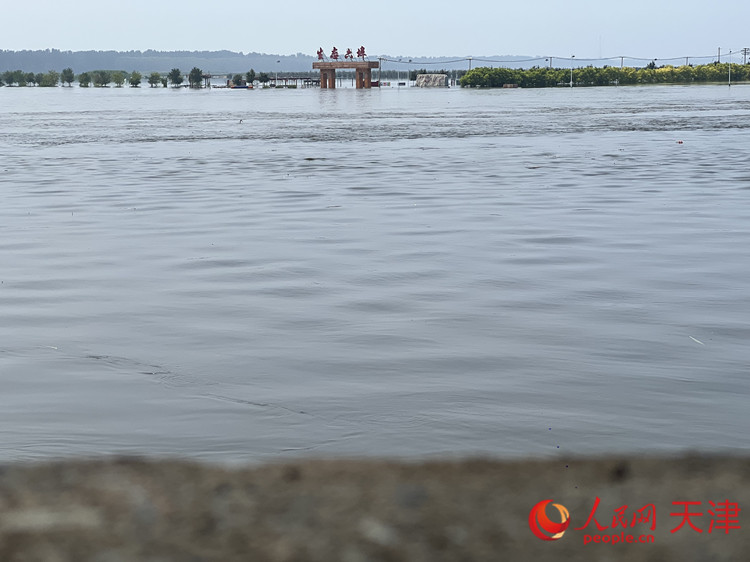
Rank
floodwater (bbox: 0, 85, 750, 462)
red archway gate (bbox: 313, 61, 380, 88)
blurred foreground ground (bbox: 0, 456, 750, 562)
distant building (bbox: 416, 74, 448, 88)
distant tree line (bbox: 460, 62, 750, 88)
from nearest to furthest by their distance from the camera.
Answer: blurred foreground ground (bbox: 0, 456, 750, 562), floodwater (bbox: 0, 85, 750, 462), red archway gate (bbox: 313, 61, 380, 88), distant tree line (bbox: 460, 62, 750, 88), distant building (bbox: 416, 74, 448, 88)

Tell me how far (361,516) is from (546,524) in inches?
24.5

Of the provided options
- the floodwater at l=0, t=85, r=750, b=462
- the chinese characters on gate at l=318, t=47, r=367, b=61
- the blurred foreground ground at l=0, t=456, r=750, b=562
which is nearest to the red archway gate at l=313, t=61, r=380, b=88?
the chinese characters on gate at l=318, t=47, r=367, b=61

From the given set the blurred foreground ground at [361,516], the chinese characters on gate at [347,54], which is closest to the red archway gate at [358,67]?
the chinese characters on gate at [347,54]

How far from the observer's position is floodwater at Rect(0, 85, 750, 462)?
17.9 ft

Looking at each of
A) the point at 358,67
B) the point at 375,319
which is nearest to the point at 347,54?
the point at 358,67

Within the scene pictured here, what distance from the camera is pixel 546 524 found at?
352 cm

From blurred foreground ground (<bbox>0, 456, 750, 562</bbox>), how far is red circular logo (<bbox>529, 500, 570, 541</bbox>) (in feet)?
0.06

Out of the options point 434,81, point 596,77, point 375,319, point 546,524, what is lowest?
point 375,319

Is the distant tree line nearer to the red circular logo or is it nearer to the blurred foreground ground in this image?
the blurred foreground ground

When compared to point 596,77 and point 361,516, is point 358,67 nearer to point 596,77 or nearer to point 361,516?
point 596,77

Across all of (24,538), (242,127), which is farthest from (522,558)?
(242,127)

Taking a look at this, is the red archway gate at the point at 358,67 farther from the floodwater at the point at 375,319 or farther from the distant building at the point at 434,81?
the floodwater at the point at 375,319

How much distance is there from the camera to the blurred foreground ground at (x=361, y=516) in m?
3.43

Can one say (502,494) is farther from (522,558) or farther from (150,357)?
(150,357)
